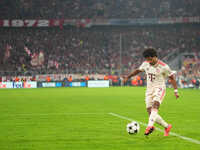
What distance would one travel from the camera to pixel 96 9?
6169 centimetres

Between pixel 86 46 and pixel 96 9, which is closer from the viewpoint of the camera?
pixel 86 46

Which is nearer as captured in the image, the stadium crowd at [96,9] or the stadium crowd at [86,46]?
the stadium crowd at [86,46]

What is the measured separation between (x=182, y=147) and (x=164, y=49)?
49136 mm

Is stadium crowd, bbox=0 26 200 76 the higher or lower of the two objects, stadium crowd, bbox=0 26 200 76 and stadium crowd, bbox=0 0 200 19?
the lower

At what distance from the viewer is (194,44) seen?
57.1 metres

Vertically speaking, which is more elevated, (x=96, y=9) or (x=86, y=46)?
(x=96, y=9)

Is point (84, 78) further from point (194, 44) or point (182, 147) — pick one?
point (182, 147)

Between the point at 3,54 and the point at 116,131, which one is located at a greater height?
the point at 3,54

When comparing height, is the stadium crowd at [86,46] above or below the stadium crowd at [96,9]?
below

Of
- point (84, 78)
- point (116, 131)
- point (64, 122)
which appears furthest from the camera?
point (84, 78)

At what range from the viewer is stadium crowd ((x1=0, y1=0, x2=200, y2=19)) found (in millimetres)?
59406

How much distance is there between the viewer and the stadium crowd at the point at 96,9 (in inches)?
2339

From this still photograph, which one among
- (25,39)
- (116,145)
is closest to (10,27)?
(25,39)

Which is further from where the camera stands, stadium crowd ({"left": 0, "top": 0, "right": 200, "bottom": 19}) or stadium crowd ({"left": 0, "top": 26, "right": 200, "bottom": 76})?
stadium crowd ({"left": 0, "top": 0, "right": 200, "bottom": 19})
